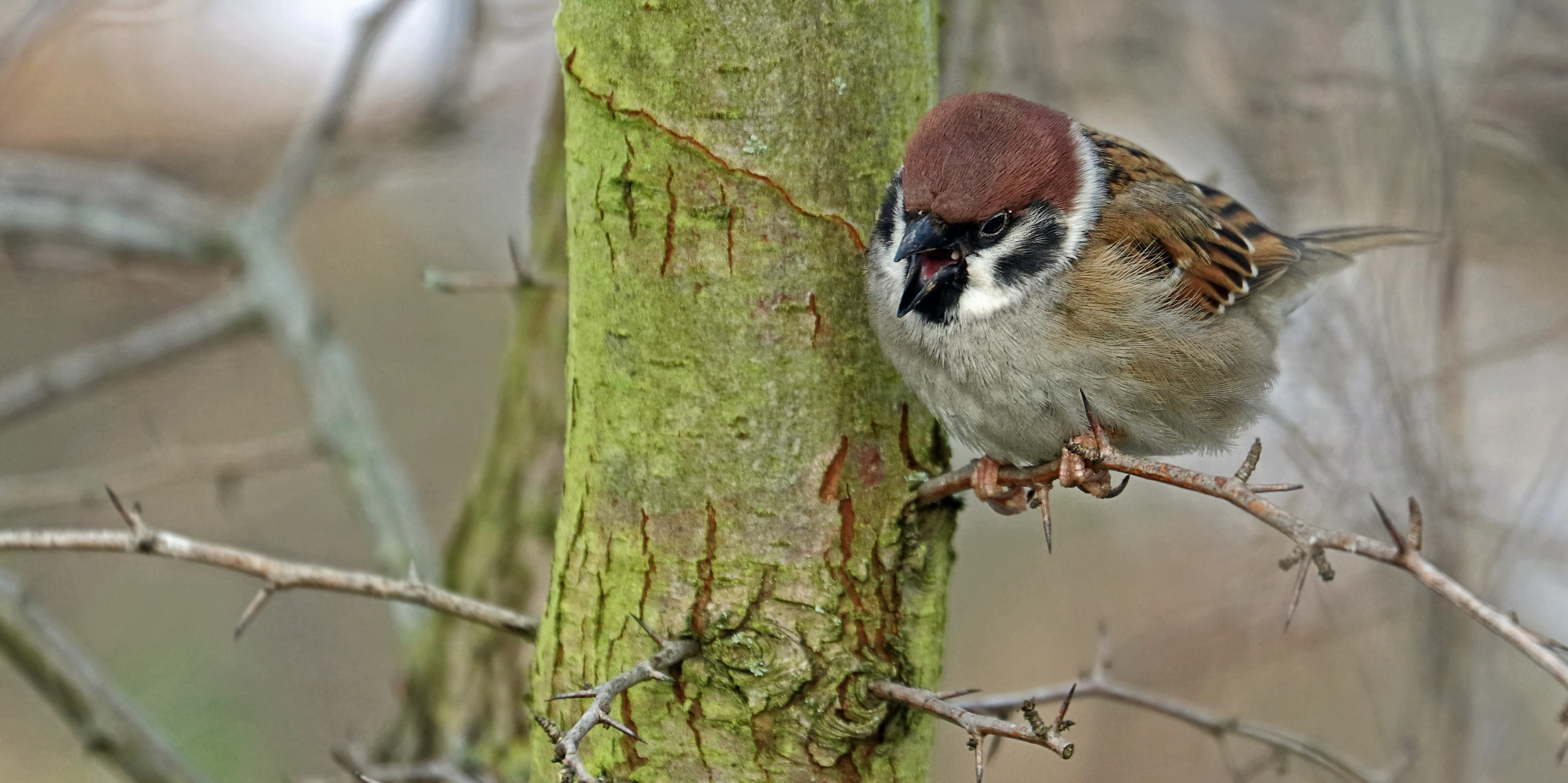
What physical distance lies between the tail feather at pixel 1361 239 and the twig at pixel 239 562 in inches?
105

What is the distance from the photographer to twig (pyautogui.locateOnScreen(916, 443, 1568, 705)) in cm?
134

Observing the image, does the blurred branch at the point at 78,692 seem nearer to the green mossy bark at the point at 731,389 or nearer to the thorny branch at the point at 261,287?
the thorny branch at the point at 261,287

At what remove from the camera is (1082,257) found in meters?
2.65

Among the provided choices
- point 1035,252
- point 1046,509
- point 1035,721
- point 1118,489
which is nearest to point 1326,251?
point 1035,252

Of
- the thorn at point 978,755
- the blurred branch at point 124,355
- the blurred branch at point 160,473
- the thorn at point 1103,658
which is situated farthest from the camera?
the blurred branch at point 124,355

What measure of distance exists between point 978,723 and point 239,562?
1.10 meters

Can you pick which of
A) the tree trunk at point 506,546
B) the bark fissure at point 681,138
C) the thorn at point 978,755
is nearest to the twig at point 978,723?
the thorn at point 978,755

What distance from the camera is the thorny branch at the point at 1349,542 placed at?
1.34 meters

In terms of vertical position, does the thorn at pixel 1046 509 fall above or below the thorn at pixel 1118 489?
below

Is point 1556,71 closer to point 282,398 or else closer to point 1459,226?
point 1459,226

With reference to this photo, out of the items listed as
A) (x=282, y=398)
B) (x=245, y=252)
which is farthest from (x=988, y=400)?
(x=282, y=398)

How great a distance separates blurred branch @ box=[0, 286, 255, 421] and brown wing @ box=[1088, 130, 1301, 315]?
2.41m

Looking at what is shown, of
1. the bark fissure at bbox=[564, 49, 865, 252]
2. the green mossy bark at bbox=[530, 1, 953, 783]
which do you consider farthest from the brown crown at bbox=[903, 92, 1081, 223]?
the bark fissure at bbox=[564, 49, 865, 252]

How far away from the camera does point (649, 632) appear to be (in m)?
1.87
